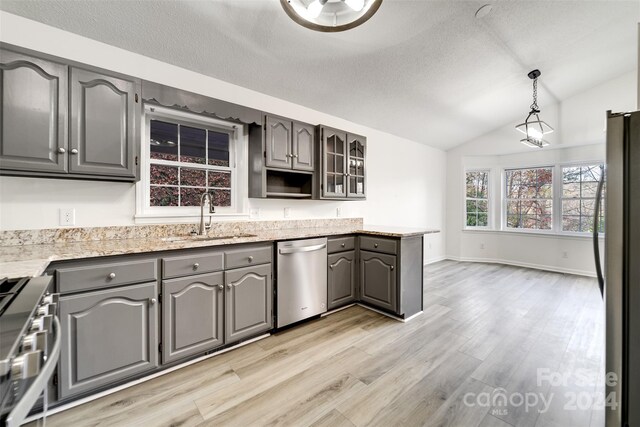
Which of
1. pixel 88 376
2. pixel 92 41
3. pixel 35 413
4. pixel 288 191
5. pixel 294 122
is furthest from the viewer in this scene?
pixel 288 191

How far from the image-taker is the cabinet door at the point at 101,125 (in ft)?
5.83

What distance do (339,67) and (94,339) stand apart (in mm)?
3078

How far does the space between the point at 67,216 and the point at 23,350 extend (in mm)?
1661

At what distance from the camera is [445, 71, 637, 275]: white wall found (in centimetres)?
433

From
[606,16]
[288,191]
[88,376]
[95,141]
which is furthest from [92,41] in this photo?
[606,16]

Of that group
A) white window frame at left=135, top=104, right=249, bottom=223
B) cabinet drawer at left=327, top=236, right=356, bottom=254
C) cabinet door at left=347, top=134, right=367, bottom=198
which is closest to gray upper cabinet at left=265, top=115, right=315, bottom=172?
white window frame at left=135, top=104, right=249, bottom=223

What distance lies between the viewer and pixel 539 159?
17.0 feet

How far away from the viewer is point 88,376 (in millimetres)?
1616

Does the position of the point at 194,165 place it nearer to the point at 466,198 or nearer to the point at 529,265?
the point at 466,198

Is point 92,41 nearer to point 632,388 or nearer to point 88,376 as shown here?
point 88,376

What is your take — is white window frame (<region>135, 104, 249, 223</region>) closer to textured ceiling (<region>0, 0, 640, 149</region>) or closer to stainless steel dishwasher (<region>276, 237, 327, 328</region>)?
textured ceiling (<region>0, 0, 640, 149</region>)

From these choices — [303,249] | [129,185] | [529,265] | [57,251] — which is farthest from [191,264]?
[529,265]

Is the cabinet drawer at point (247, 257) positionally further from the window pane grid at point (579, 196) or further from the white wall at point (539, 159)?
the window pane grid at point (579, 196)

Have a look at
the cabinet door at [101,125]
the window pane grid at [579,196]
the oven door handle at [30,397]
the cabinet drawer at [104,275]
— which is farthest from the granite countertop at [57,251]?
the window pane grid at [579,196]
